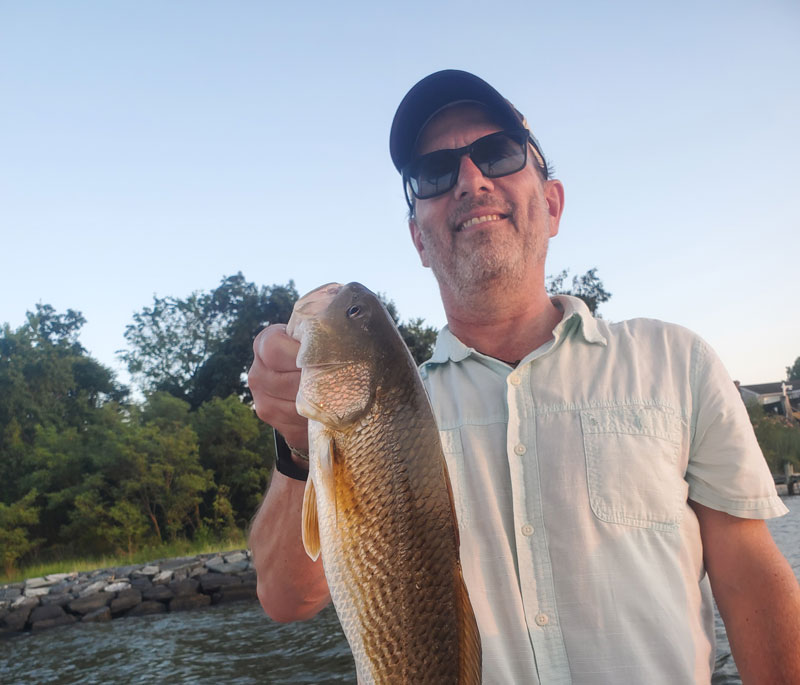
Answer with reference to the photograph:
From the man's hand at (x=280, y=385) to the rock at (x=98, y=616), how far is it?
16554 millimetres

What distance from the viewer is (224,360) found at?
33719 mm

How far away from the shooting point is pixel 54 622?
15.2 meters

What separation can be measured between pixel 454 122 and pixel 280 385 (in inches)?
64.6

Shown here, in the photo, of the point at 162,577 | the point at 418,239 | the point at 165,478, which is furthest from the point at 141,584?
the point at 418,239

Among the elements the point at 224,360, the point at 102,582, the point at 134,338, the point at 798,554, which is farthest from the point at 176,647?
the point at 134,338

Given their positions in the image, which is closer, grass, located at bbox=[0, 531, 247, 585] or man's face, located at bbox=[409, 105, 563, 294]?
man's face, located at bbox=[409, 105, 563, 294]

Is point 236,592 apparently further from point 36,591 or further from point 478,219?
point 478,219

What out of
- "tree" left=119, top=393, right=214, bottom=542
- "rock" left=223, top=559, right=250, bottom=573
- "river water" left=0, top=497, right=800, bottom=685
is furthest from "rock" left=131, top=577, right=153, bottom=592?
"tree" left=119, top=393, right=214, bottom=542

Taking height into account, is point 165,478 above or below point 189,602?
above

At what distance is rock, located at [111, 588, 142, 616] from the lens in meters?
15.7

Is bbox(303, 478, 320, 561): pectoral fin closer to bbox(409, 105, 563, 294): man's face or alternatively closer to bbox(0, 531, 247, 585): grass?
bbox(409, 105, 563, 294): man's face

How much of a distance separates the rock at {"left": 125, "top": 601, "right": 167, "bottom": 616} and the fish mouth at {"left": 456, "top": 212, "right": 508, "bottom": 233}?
652 inches

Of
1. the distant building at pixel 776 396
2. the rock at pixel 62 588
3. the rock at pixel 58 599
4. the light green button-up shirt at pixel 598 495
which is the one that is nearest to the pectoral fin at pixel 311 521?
the light green button-up shirt at pixel 598 495

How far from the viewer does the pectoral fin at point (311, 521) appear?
1.70 meters
